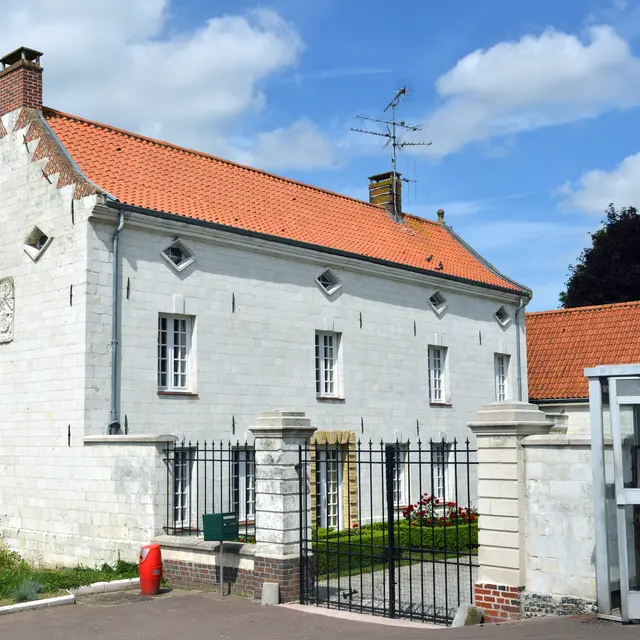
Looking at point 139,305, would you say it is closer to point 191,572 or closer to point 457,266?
point 191,572

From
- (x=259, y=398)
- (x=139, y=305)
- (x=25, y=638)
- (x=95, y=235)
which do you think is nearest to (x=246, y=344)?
(x=259, y=398)

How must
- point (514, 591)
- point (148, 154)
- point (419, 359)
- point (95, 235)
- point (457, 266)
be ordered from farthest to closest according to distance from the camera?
1. point (457, 266)
2. point (419, 359)
3. point (148, 154)
4. point (95, 235)
5. point (514, 591)

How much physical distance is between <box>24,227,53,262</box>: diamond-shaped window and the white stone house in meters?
0.05

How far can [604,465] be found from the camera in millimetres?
9359

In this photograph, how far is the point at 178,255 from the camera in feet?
55.6

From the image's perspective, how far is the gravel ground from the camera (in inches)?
431

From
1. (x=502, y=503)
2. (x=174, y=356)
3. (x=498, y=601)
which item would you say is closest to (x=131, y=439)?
(x=174, y=356)

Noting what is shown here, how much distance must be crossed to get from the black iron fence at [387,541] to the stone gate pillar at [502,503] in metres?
0.24

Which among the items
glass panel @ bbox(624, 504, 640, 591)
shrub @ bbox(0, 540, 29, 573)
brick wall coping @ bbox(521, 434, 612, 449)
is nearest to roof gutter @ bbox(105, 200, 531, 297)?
shrub @ bbox(0, 540, 29, 573)

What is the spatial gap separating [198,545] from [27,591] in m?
2.44

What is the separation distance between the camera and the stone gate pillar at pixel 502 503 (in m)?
10.0

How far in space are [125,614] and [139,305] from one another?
6.38 m

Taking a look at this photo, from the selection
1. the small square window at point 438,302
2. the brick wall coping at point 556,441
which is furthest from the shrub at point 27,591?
the small square window at point 438,302

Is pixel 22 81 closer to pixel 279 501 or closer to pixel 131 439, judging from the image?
pixel 131 439
